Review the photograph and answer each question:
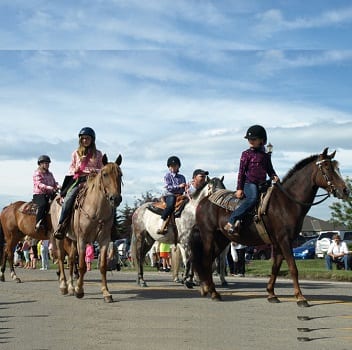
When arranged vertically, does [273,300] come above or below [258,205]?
below

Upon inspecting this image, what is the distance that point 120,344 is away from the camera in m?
8.05

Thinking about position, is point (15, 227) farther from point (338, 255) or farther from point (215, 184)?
point (338, 255)

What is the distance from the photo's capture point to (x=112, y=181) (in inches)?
480

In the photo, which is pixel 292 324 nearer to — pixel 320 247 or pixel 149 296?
pixel 149 296

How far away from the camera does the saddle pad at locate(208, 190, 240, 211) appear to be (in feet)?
41.0

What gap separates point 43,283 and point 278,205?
7665 millimetres

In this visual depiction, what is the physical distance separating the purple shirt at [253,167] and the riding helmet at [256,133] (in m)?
0.23

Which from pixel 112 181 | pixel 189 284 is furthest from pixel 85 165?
pixel 189 284

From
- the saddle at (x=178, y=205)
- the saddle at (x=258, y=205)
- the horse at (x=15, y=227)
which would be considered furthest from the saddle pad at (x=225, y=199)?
the horse at (x=15, y=227)

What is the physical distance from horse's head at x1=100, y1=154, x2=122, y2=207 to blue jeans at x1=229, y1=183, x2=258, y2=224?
2093mm

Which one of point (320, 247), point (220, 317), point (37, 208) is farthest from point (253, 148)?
point (320, 247)

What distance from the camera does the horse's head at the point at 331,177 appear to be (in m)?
11.6

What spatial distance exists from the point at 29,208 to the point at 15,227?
120cm

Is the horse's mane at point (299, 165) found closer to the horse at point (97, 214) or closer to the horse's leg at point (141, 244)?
the horse at point (97, 214)
